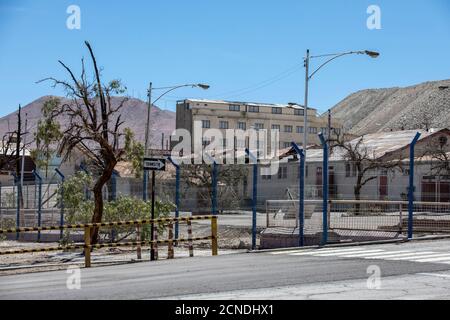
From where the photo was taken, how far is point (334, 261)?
1527cm

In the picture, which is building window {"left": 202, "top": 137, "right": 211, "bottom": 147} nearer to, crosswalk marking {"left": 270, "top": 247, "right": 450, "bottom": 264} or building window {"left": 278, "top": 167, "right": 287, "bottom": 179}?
building window {"left": 278, "top": 167, "right": 287, "bottom": 179}

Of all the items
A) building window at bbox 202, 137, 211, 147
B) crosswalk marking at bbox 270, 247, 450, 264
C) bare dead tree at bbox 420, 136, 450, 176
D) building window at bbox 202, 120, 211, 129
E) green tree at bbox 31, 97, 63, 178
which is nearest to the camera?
crosswalk marking at bbox 270, 247, 450, 264

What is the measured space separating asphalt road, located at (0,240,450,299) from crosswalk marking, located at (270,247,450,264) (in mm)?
21

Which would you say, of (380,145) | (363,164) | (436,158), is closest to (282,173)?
(363,164)

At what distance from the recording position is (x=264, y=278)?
41.5 feet

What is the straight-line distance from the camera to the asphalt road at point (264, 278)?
1080cm

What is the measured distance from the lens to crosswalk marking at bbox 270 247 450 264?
50.6 ft

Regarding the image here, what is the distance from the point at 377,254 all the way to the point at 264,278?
16.5 feet

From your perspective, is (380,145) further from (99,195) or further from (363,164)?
(99,195)

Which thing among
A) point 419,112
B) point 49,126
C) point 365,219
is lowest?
point 365,219

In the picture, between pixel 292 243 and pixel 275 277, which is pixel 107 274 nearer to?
pixel 275 277

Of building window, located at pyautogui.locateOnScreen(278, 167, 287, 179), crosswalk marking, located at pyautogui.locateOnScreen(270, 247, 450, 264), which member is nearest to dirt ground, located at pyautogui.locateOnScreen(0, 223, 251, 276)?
crosswalk marking, located at pyautogui.locateOnScreen(270, 247, 450, 264)
